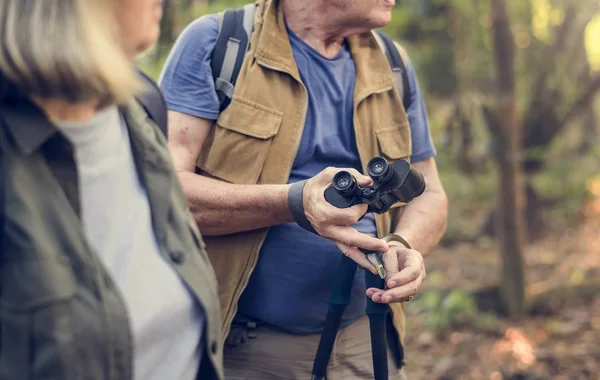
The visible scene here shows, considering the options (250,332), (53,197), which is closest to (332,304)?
(250,332)

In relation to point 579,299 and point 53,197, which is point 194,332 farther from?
point 579,299

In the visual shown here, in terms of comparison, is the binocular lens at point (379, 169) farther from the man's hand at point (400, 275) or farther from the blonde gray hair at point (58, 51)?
the blonde gray hair at point (58, 51)

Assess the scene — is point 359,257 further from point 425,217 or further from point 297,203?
point 425,217

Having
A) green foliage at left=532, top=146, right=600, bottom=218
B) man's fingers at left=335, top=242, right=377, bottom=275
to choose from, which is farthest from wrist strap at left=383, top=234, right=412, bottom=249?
green foliage at left=532, top=146, right=600, bottom=218

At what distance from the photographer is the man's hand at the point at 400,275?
9.00ft

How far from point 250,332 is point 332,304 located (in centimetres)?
34

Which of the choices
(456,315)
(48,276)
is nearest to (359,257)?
(48,276)

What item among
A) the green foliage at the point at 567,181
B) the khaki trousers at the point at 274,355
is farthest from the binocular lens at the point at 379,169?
the green foliage at the point at 567,181

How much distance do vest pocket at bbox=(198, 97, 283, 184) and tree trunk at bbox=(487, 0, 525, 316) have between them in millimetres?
4843

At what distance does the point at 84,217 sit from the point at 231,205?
1089mm

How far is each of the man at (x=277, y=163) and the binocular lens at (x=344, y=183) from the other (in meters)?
0.24

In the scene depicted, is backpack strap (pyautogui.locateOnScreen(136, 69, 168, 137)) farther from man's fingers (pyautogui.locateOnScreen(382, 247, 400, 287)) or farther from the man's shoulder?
man's fingers (pyautogui.locateOnScreen(382, 247, 400, 287))

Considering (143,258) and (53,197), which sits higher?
(53,197)

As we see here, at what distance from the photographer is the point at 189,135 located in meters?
2.99
